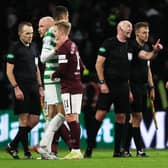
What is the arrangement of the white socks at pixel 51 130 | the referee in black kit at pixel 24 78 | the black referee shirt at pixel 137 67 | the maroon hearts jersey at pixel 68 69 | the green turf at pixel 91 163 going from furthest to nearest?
the black referee shirt at pixel 137 67, the referee in black kit at pixel 24 78, the maroon hearts jersey at pixel 68 69, the white socks at pixel 51 130, the green turf at pixel 91 163

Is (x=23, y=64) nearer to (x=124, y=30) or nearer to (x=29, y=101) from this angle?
(x=29, y=101)

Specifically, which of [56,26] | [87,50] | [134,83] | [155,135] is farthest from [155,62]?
[56,26]

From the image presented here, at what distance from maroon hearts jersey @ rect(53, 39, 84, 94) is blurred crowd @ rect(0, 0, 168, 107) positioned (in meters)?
7.21

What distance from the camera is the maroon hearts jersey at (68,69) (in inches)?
611

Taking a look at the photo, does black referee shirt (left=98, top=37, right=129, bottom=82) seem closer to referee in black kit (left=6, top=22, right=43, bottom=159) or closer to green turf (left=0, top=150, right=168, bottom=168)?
referee in black kit (left=6, top=22, right=43, bottom=159)

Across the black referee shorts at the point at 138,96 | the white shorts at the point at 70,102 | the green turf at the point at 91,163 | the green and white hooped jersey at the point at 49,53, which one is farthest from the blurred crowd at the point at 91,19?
the green turf at the point at 91,163

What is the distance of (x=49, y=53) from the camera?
15.5 meters

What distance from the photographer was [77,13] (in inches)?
1016

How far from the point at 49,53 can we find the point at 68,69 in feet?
1.31

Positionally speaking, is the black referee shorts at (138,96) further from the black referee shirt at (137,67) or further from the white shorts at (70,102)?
the white shorts at (70,102)

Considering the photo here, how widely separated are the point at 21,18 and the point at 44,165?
1132cm

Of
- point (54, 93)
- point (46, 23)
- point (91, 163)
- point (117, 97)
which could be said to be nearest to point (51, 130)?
point (54, 93)

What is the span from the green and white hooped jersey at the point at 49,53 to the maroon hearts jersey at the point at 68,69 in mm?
190

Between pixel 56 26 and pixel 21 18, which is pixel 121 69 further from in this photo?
pixel 21 18
